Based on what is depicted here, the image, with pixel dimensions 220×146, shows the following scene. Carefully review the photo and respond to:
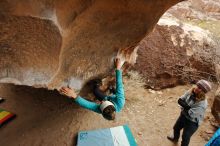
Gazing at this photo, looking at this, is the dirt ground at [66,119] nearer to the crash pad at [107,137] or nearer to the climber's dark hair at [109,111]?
the crash pad at [107,137]

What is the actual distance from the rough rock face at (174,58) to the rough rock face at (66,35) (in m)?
1.94

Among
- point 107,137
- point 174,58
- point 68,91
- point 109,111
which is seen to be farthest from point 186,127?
point 174,58

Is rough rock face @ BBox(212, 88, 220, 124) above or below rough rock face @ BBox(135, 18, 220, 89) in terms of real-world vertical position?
below

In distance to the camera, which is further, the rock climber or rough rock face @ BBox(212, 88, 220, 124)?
rough rock face @ BBox(212, 88, 220, 124)

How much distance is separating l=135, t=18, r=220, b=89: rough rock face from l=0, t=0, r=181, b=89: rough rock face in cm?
194

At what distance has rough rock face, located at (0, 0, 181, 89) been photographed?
252 centimetres

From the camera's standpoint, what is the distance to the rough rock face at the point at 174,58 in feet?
18.1

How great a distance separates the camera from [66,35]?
2.84 m

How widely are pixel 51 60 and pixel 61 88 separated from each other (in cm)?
46

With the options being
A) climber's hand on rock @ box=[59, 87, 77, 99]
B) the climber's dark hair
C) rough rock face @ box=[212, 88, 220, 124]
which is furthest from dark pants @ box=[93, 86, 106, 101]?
rough rock face @ box=[212, 88, 220, 124]

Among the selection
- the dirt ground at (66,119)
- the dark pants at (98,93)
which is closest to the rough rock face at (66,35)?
the dark pants at (98,93)

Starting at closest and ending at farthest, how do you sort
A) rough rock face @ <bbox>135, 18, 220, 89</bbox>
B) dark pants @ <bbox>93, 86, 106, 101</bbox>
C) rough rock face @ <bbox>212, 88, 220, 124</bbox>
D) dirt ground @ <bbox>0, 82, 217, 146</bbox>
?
dirt ground @ <bbox>0, 82, 217, 146</bbox> → dark pants @ <bbox>93, 86, 106, 101</bbox> → rough rock face @ <bbox>212, 88, 220, 124</bbox> → rough rock face @ <bbox>135, 18, 220, 89</bbox>

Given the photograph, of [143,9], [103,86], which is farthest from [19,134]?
[143,9]

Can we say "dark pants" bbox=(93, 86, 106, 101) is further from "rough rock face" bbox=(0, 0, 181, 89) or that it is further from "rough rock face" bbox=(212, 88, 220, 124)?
"rough rock face" bbox=(212, 88, 220, 124)
